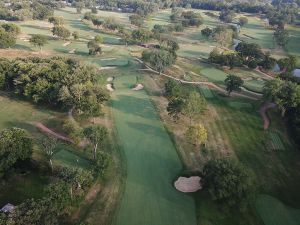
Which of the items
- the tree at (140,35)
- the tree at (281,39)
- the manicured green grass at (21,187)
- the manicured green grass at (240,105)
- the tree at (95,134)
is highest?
the tree at (281,39)

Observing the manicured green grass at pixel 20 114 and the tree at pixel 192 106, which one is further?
the tree at pixel 192 106

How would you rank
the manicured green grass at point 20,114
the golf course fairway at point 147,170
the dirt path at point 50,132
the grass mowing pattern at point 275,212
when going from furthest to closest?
the manicured green grass at point 20,114
the dirt path at point 50,132
the grass mowing pattern at point 275,212
the golf course fairway at point 147,170

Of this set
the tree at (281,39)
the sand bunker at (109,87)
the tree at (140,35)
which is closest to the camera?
the sand bunker at (109,87)

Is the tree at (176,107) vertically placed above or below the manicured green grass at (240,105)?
above

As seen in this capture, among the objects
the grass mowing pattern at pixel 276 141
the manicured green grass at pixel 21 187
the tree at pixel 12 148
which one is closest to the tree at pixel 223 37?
the grass mowing pattern at pixel 276 141

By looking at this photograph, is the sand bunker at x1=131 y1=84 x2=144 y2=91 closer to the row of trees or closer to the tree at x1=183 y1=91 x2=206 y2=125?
the row of trees

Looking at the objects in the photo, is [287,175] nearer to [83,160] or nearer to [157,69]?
[83,160]

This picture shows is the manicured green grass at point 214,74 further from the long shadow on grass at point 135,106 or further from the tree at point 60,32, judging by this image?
the tree at point 60,32

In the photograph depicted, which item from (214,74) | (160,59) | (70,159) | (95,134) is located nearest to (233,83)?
(214,74)
